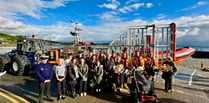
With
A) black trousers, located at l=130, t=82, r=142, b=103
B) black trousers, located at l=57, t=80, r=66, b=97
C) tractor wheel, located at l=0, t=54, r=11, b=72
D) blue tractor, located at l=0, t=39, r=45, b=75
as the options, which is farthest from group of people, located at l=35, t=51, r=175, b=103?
tractor wheel, located at l=0, t=54, r=11, b=72

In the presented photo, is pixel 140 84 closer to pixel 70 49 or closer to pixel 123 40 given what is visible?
pixel 70 49

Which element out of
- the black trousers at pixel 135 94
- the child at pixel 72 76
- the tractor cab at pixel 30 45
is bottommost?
the black trousers at pixel 135 94

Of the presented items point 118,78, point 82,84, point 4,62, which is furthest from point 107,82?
point 4,62

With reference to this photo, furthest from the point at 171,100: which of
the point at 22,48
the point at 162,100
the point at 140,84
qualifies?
the point at 22,48

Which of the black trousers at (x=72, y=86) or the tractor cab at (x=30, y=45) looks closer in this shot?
the black trousers at (x=72, y=86)

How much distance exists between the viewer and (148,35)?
8273mm

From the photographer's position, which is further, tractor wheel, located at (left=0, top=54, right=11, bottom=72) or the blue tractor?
tractor wheel, located at (left=0, top=54, right=11, bottom=72)

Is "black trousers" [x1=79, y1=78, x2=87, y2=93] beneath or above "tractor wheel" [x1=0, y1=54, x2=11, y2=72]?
beneath

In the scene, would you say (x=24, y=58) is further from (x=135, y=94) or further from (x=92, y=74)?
(x=135, y=94)

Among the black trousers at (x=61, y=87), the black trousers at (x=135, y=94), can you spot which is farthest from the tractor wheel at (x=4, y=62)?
the black trousers at (x=135, y=94)

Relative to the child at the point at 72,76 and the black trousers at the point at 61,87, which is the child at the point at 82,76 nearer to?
the child at the point at 72,76

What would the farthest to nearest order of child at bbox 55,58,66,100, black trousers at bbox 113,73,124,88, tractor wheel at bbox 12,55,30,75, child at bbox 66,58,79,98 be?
tractor wheel at bbox 12,55,30,75
black trousers at bbox 113,73,124,88
child at bbox 66,58,79,98
child at bbox 55,58,66,100

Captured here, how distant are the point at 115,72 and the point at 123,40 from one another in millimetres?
4724

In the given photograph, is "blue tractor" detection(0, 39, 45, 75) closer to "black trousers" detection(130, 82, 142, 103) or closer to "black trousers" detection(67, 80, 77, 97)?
"black trousers" detection(67, 80, 77, 97)
